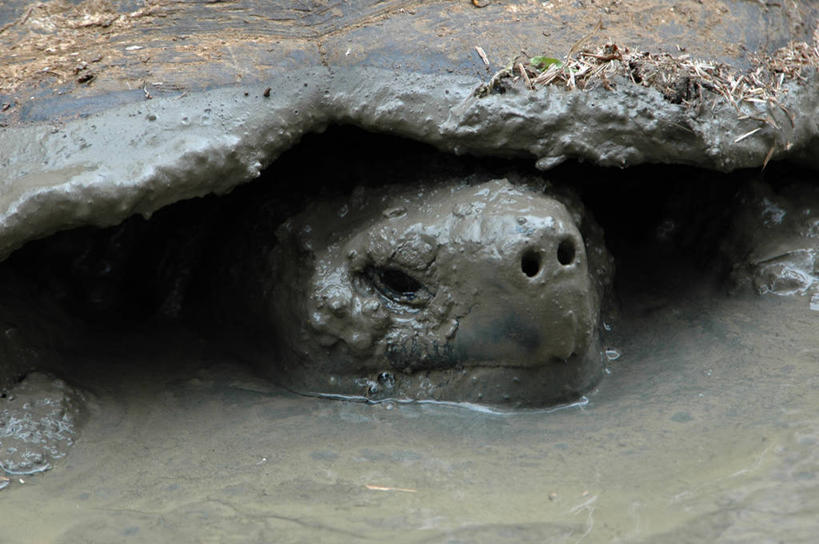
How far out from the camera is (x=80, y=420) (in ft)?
7.06

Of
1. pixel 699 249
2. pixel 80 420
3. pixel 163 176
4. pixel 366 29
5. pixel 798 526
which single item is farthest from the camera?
pixel 699 249

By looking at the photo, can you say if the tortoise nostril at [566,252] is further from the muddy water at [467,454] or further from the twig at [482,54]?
the twig at [482,54]

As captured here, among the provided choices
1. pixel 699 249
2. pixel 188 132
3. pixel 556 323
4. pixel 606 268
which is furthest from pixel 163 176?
pixel 699 249

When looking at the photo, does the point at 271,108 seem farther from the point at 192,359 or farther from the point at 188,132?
the point at 192,359

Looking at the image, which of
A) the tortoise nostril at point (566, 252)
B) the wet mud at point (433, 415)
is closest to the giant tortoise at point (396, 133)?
the tortoise nostril at point (566, 252)

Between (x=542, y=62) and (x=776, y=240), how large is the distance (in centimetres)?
92

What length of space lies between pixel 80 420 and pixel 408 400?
0.80 m

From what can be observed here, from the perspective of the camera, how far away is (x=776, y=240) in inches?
101

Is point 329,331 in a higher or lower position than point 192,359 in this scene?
higher

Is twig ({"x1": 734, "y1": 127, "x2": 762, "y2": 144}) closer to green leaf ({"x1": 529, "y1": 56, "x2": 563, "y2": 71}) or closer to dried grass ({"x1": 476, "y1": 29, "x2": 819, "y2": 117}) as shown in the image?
dried grass ({"x1": 476, "y1": 29, "x2": 819, "y2": 117})

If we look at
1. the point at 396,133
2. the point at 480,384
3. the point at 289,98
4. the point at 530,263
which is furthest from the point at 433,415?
the point at 289,98

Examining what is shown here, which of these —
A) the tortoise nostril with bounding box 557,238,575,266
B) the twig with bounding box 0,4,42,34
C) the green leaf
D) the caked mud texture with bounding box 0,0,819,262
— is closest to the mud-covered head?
the tortoise nostril with bounding box 557,238,575,266

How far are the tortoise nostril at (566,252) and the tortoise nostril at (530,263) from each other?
0.05m

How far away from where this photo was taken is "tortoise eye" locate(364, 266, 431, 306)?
2.18 m
